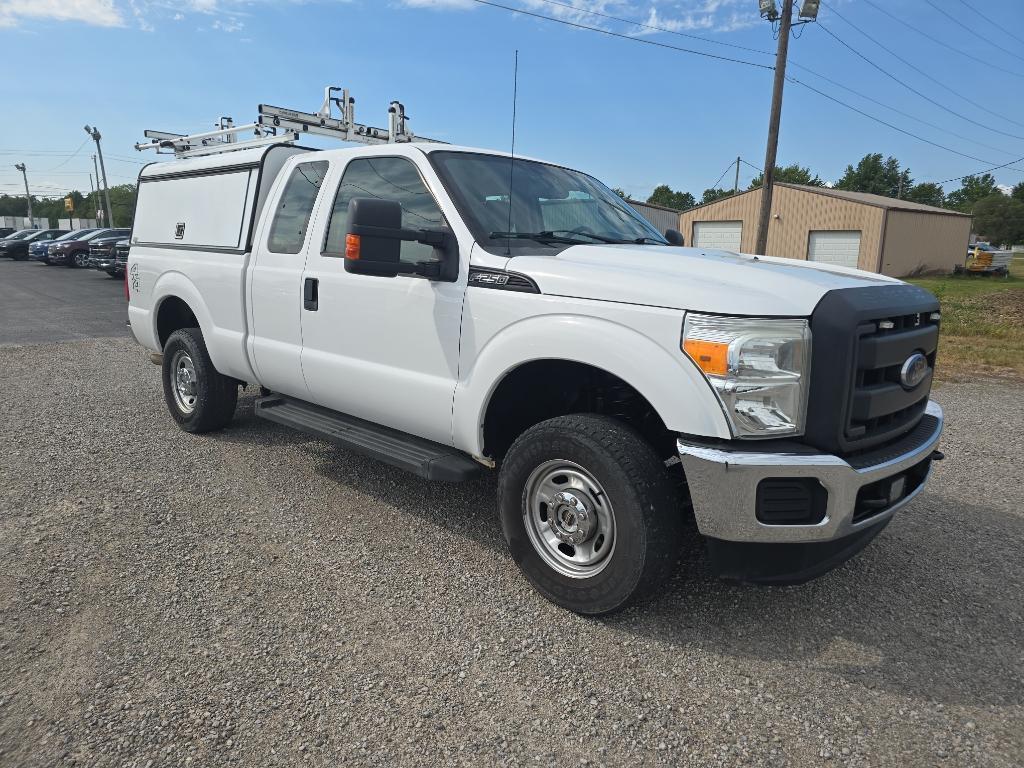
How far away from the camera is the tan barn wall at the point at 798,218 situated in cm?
3105

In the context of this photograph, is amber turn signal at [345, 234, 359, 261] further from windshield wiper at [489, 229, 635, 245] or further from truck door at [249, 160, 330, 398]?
truck door at [249, 160, 330, 398]

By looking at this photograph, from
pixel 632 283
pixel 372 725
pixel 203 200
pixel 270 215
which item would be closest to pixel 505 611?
pixel 372 725

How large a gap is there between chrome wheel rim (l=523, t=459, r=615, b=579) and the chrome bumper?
416mm

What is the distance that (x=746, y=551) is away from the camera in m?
2.83

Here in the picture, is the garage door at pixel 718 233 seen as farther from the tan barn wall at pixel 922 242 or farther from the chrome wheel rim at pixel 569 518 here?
the chrome wheel rim at pixel 569 518

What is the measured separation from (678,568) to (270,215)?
3.33 meters

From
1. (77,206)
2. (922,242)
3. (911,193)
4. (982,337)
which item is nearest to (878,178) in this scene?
(911,193)

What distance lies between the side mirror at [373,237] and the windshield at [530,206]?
42cm

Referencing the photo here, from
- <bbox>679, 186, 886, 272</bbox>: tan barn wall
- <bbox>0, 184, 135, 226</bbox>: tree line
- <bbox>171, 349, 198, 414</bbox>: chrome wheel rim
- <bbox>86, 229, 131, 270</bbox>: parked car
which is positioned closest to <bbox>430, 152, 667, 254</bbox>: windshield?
<bbox>171, 349, 198, 414</bbox>: chrome wheel rim

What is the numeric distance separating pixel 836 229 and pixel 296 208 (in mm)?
32381

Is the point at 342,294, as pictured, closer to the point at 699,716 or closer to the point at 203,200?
the point at 203,200

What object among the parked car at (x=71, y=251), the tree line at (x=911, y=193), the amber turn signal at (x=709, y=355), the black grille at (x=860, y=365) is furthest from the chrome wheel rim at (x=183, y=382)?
the tree line at (x=911, y=193)

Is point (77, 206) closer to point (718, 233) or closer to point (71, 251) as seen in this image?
point (71, 251)

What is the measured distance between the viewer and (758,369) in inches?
104
